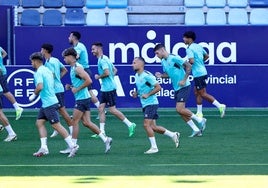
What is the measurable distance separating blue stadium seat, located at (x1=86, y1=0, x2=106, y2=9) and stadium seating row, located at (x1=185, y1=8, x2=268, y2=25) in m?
2.76

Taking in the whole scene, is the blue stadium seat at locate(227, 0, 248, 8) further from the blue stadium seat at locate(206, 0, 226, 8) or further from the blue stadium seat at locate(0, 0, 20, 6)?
the blue stadium seat at locate(0, 0, 20, 6)

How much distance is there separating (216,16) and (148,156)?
49.0 feet

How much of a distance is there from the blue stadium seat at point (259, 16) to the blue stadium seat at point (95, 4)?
474 centimetres

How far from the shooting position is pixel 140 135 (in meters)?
20.9

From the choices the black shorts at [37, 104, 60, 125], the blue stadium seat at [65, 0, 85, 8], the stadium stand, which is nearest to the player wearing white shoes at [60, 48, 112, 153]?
the black shorts at [37, 104, 60, 125]

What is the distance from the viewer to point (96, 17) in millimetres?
31000

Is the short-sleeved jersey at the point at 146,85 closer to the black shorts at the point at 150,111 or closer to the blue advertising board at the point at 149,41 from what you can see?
the black shorts at the point at 150,111

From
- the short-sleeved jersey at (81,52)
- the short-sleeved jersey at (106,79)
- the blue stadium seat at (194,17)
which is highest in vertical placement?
the blue stadium seat at (194,17)

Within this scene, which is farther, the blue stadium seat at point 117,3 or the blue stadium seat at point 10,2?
the blue stadium seat at point 10,2

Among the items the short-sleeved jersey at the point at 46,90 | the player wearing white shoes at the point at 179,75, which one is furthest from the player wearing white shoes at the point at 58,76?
the short-sleeved jersey at the point at 46,90

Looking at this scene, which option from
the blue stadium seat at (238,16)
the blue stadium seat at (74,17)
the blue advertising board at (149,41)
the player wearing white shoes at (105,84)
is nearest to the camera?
the player wearing white shoes at (105,84)

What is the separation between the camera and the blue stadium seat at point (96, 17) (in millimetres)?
30859

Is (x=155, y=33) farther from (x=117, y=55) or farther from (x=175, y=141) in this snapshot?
(x=175, y=141)
